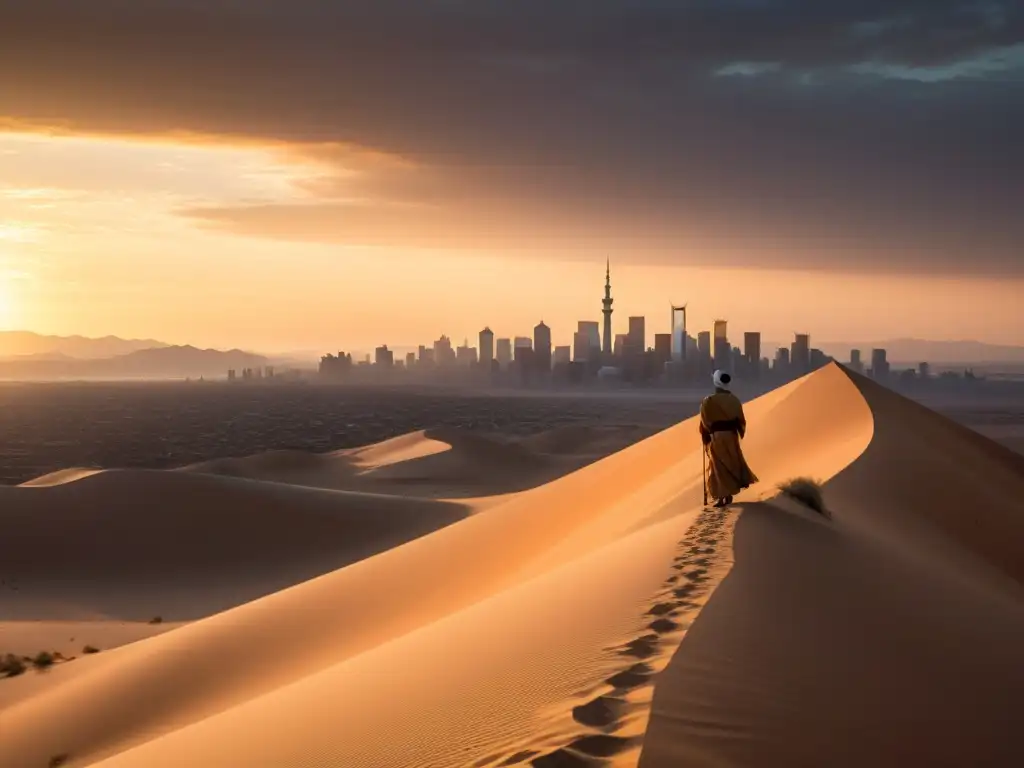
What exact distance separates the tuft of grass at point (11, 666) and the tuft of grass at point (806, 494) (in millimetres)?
10545

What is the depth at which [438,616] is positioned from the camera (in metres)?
11.5

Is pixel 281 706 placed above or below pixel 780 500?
below

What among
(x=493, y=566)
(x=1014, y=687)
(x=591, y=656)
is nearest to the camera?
(x=591, y=656)

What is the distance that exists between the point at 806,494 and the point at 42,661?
1073 cm

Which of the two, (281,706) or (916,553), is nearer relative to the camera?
(281,706)

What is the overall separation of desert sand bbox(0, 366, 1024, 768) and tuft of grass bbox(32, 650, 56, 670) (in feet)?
1.37

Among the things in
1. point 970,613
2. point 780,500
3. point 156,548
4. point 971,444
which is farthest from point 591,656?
point 156,548

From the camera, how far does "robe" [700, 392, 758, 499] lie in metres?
10.4

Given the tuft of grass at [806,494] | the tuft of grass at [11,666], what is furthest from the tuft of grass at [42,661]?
the tuft of grass at [806,494]

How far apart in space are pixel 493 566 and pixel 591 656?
10.0m

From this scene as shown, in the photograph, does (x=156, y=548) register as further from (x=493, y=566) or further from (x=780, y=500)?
(x=780, y=500)

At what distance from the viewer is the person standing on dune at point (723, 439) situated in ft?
34.2

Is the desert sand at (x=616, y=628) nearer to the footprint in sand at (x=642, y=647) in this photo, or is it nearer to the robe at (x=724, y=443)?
the footprint in sand at (x=642, y=647)

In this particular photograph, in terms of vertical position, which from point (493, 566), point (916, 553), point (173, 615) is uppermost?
point (916, 553)
